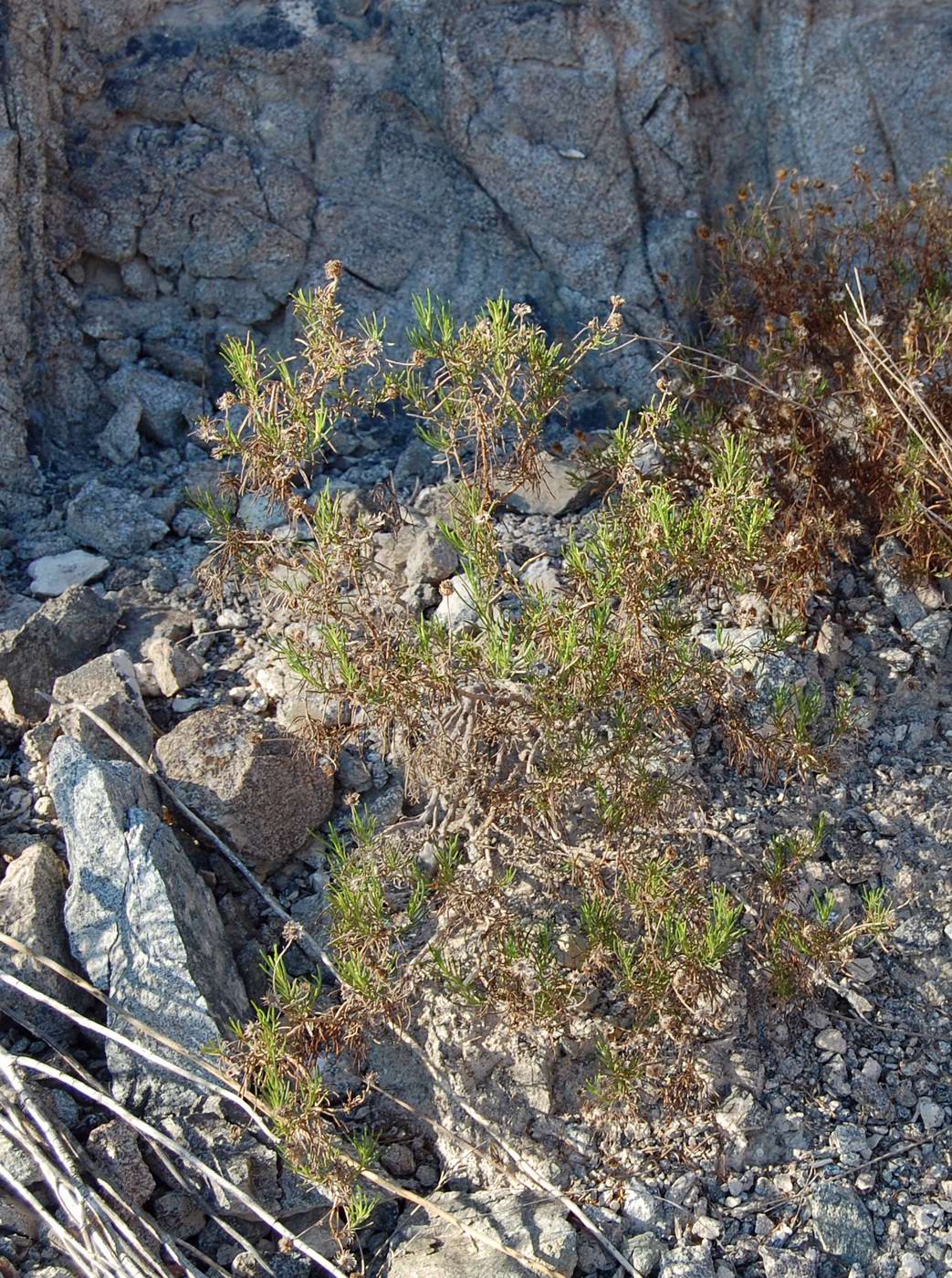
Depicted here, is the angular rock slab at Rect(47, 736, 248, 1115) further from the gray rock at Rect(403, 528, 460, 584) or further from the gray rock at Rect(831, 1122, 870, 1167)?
the gray rock at Rect(831, 1122, 870, 1167)

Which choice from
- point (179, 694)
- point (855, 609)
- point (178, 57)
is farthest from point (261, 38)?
point (855, 609)

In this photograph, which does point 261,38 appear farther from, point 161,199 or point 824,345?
point 824,345

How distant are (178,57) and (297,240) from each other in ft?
2.40

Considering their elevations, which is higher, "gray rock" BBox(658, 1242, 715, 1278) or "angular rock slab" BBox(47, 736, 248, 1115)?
"angular rock slab" BBox(47, 736, 248, 1115)

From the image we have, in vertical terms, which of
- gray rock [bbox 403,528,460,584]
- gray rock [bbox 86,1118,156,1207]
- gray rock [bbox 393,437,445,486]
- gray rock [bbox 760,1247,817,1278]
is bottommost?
gray rock [bbox 760,1247,817,1278]

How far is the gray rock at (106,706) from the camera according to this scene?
304cm

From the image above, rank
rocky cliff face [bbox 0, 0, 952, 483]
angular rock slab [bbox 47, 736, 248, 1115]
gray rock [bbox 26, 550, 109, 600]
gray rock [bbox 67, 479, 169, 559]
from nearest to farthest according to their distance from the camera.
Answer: angular rock slab [bbox 47, 736, 248, 1115] < gray rock [bbox 26, 550, 109, 600] < gray rock [bbox 67, 479, 169, 559] < rocky cliff face [bbox 0, 0, 952, 483]

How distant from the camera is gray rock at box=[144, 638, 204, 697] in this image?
3.28 metres

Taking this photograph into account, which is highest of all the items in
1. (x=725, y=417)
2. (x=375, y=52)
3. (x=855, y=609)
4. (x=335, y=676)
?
(x=375, y=52)

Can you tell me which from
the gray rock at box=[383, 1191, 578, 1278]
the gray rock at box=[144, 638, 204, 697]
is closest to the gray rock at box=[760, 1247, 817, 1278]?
the gray rock at box=[383, 1191, 578, 1278]

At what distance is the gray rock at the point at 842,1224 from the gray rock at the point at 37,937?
62.9 inches

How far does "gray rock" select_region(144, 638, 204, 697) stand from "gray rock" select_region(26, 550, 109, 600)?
43 centimetres

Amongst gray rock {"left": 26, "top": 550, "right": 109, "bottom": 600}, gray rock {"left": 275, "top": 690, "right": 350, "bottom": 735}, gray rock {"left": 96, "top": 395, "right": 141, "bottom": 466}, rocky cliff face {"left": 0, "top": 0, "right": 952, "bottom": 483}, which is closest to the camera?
gray rock {"left": 275, "top": 690, "right": 350, "bottom": 735}

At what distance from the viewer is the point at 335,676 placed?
286cm
